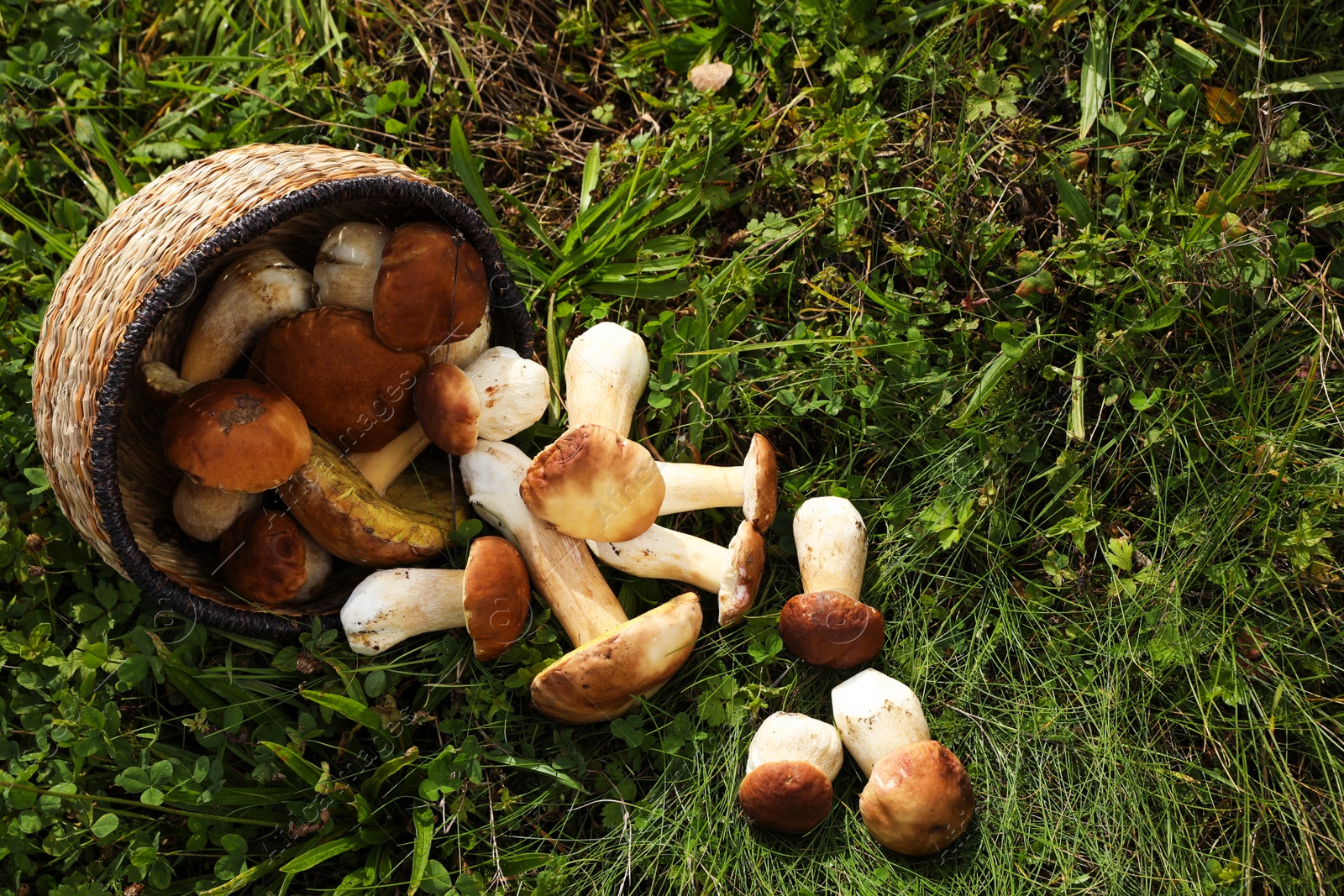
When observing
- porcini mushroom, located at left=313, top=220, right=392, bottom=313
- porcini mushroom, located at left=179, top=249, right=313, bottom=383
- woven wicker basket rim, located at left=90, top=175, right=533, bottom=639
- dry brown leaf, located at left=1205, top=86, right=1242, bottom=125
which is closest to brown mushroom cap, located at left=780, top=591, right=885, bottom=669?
woven wicker basket rim, located at left=90, top=175, right=533, bottom=639

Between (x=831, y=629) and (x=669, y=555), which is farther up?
(x=669, y=555)

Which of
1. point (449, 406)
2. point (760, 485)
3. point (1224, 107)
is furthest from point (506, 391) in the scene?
point (1224, 107)

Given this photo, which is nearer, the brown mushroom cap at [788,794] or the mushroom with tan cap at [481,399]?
the brown mushroom cap at [788,794]

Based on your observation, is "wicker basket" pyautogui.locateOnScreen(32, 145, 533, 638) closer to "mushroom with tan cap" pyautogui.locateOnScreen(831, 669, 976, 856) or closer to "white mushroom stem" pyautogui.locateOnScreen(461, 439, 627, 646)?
"white mushroom stem" pyautogui.locateOnScreen(461, 439, 627, 646)

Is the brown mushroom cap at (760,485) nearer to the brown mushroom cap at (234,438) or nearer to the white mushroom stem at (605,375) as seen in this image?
the white mushroom stem at (605,375)

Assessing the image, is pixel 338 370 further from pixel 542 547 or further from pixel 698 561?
pixel 698 561

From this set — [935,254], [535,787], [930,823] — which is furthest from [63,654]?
[935,254]

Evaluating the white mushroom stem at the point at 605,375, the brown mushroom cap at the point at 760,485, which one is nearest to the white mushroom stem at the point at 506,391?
the white mushroom stem at the point at 605,375
